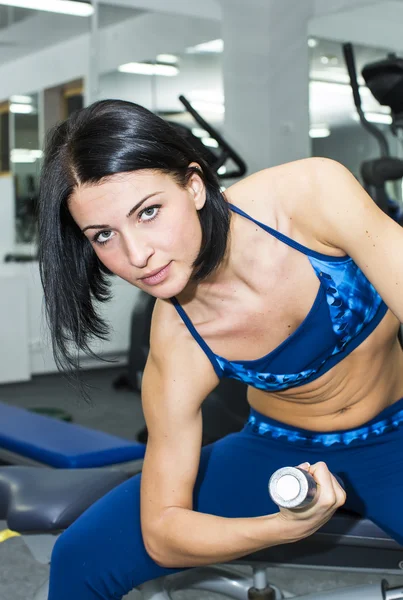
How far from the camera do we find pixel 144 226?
1021 mm

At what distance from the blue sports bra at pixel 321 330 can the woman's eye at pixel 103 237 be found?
217 mm

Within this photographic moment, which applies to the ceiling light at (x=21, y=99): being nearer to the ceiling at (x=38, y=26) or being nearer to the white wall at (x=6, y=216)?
the ceiling at (x=38, y=26)

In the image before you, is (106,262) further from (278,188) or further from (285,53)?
(285,53)

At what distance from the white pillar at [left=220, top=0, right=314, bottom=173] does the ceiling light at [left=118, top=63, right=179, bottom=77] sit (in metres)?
0.38

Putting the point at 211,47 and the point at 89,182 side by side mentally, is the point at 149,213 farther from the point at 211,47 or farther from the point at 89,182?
the point at 211,47

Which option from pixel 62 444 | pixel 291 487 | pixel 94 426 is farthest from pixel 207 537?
pixel 94 426

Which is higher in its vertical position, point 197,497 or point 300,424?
point 300,424

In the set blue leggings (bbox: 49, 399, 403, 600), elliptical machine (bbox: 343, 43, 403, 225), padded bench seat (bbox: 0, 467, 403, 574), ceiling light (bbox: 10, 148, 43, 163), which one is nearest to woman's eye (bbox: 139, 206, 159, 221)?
blue leggings (bbox: 49, 399, 403, 600)

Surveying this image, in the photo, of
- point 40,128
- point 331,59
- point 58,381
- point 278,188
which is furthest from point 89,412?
point 278,188

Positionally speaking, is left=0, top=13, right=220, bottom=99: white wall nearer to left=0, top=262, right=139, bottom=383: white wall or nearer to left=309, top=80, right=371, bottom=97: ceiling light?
left=309, top=80, right=371, bottom=97: ceiling light

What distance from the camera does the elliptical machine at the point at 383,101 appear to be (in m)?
2.92

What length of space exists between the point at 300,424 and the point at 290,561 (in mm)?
250

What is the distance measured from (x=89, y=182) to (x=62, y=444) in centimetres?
107

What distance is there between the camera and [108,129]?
101 cm
